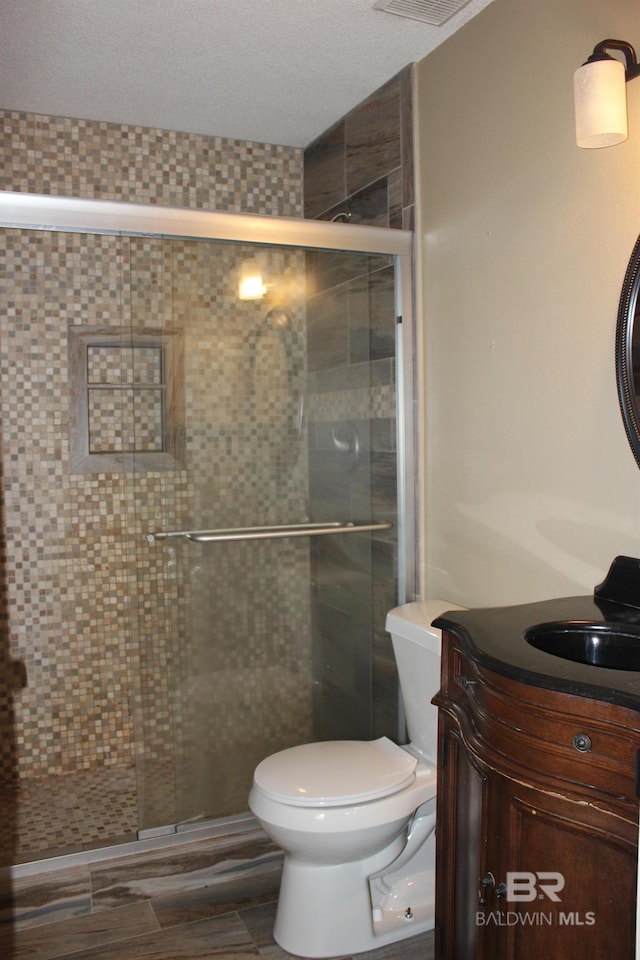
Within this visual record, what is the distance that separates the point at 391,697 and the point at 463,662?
1.20 meters

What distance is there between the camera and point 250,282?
8.25 ft

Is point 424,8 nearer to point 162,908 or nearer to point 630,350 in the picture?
point 630,350

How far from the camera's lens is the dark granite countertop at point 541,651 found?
1267 millimetres

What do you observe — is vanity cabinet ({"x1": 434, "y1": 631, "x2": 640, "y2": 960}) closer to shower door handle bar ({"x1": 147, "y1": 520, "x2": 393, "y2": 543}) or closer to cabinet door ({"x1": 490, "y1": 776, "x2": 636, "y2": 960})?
cabinet door ({"x1": 490, "y1": 776, "x2": 636, "y2": 960})

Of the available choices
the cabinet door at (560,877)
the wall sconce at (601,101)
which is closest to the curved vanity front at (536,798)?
the cabinet door at (560,877)

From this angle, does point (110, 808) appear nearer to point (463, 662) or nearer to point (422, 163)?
point (463, 662)

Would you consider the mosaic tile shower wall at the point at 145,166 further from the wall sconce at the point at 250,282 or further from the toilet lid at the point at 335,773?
the toilet lid at the point at 335,773

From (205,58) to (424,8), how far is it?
28.8 inches

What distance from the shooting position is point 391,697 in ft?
9.14

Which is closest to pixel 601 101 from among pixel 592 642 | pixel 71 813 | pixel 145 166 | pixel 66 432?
pixel 592 642

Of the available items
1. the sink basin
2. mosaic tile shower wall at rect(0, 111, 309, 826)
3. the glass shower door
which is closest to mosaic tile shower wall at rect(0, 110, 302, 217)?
mosaic tile shower wall at rect(0, 111, 309, 826)

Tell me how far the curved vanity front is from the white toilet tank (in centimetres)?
49

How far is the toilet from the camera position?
203 cm

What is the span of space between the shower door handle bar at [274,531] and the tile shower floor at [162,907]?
35.5 inches
